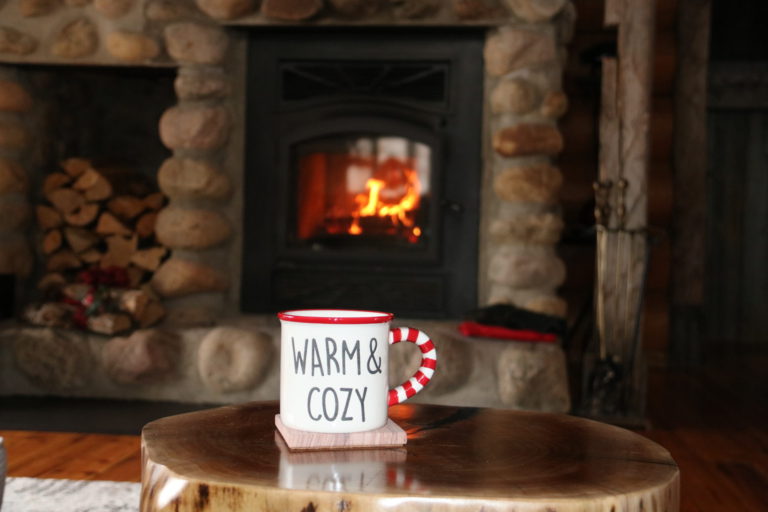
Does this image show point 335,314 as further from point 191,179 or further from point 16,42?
point 16,42

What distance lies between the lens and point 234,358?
10.8 feet

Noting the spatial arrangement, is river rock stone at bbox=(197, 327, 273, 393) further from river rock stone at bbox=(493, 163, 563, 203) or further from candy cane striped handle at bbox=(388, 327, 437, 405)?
candy cane striped handle at bbox=(388, 327, 437, 405)

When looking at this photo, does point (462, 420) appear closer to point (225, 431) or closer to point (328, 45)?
point (225, 431)

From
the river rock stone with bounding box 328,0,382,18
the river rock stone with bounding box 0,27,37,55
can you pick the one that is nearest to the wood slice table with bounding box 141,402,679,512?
the river rock stone with bounding box 328,0,382,18

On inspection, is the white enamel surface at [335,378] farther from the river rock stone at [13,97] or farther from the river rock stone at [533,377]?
the river rock stone at [13,97]

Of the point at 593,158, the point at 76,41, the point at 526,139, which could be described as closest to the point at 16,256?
the point at 76,41

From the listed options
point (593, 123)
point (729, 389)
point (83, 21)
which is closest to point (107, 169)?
point (83, 21)

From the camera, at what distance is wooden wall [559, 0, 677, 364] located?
4.77 m

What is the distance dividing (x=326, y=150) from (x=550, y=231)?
926mm

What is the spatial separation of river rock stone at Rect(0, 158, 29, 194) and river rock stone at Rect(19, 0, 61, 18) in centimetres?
58

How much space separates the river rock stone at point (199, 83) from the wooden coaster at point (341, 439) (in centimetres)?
260

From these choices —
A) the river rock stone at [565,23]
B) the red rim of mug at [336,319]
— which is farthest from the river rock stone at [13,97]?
the red rim of mug at [336,319]

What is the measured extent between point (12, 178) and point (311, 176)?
1188 mm

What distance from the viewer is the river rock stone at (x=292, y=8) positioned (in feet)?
11.1
